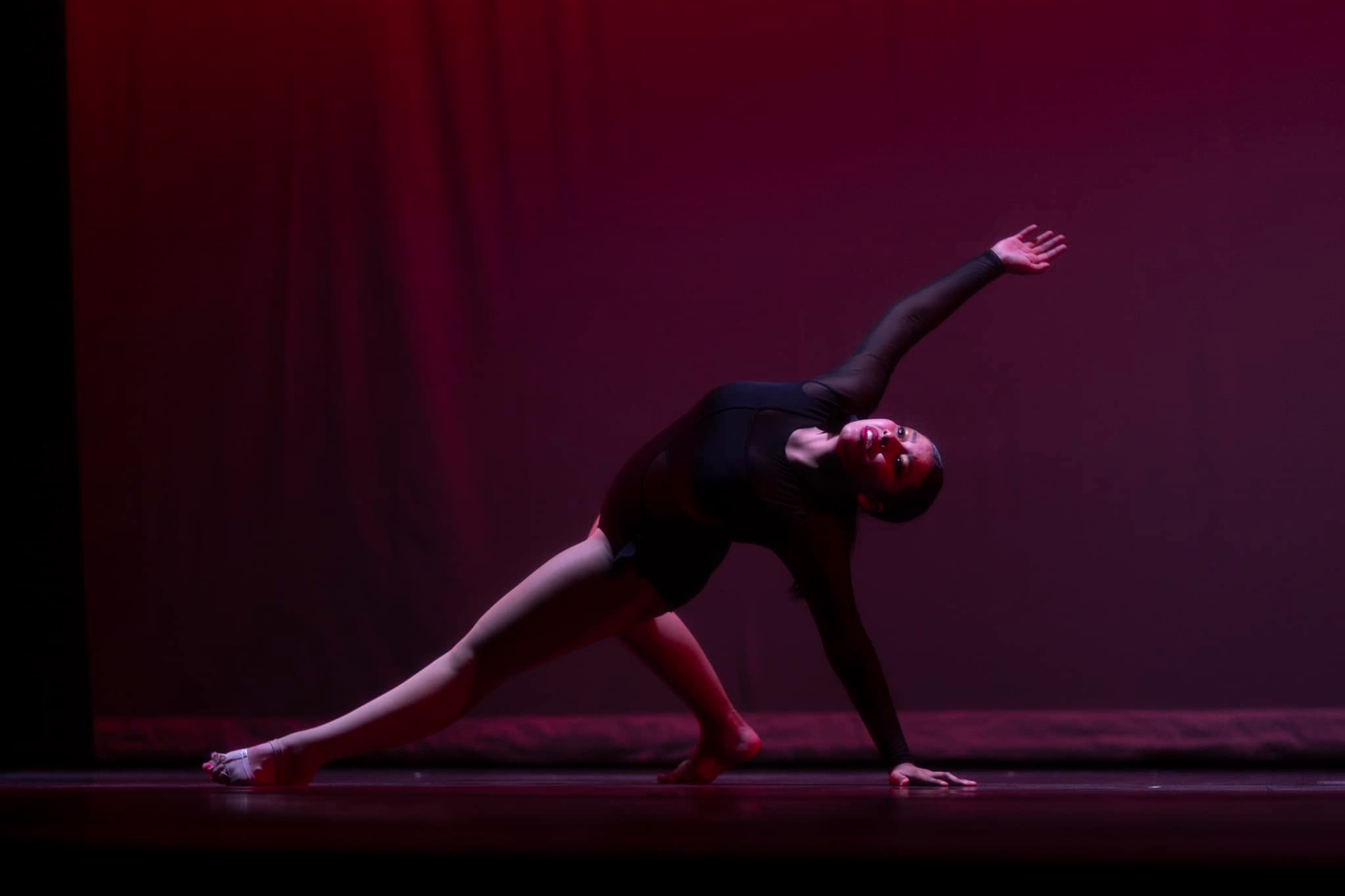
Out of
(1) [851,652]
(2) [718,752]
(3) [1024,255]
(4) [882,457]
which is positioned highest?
(3) [1024,255]

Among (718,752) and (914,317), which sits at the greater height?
(914,317)

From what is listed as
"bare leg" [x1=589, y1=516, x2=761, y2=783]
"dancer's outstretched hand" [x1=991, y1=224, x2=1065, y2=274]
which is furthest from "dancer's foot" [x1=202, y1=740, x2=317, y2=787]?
"dancer's outstretched hand" [x1=991, y1=224, x2=1065, y2=274]

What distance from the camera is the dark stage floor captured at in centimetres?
94

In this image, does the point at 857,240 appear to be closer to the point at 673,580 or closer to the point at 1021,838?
the point at 673,580

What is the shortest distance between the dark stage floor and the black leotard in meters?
0.26

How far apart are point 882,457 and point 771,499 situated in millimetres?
197

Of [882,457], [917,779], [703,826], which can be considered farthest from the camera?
[882,457]

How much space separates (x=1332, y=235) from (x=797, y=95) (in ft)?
4.32

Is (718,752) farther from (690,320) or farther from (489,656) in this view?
(690,320)

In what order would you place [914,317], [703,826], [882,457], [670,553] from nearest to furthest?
[703,826] → [882,457] → [670,553] → [914,317]

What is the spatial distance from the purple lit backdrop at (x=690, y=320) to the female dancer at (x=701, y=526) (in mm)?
816

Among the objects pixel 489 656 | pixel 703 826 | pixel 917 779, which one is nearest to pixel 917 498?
pixel 917 779

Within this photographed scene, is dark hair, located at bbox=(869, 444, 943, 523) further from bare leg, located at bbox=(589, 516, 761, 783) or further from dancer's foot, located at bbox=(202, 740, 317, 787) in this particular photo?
dancer's foot, located at bbox=(202, 740, 317, 787)

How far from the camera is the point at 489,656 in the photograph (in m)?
2.11
